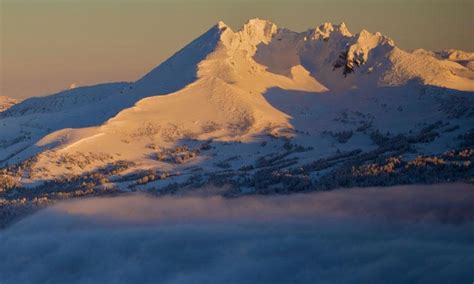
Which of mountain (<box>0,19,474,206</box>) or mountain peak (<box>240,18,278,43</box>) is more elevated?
mountain peak (<box>240,18,278,43</box>)

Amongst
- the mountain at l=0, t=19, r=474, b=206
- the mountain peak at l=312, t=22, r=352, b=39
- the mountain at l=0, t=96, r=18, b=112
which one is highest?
the mountain at l=0, t=96, r=18, b=112

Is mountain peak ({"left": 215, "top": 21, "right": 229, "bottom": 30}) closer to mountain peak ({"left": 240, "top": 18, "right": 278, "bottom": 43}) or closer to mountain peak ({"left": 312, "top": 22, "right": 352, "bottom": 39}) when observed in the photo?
mountain peak ({"left": 240, "top": 18, "right": 278, "bottom": 43})

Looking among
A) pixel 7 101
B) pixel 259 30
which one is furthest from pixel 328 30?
pixel 7 101

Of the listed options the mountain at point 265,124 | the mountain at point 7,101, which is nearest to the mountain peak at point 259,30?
the mountain at point 265,124

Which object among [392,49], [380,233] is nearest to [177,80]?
[392,49]

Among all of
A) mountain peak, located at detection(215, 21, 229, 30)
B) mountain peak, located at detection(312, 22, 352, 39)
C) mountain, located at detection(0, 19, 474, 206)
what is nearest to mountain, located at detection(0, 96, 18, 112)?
mountain, located at detection(0, 19, 474, 206)

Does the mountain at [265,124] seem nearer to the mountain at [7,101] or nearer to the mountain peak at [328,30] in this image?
the mountain peak at [328,30]

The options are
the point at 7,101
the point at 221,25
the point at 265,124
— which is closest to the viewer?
the point at 265,124

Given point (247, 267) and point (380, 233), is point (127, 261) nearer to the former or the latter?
point (247, 267)

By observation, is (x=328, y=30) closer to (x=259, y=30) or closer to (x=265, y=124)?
(x=259, y=30)
